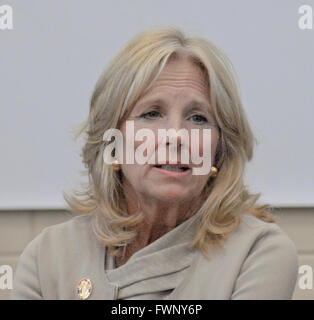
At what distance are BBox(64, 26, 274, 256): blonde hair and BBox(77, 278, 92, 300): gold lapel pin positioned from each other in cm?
8

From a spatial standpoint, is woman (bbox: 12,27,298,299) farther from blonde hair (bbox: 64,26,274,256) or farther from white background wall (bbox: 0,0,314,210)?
white background wall (bbox: 0,0,314,210)

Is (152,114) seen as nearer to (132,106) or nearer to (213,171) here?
(132,106)

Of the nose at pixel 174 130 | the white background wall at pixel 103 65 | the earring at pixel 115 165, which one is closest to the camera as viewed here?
the nose at pixel 174 130

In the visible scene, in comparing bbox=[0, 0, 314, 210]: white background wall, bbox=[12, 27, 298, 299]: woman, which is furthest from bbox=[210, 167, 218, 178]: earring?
bbox=[0, 0, 314, 210]: white background wall

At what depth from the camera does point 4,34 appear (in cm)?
136

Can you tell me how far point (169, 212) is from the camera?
3.51ft

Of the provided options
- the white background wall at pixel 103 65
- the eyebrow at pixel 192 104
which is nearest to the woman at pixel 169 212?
the eyebrow at pixel 192 104

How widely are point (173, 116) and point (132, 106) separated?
9 centimetres

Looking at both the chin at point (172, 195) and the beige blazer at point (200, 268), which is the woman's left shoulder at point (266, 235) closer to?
the beige blazer at point (200, 268)

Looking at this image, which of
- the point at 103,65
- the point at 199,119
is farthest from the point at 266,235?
the point at 103,65

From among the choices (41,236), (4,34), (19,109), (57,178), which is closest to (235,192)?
(41,236)

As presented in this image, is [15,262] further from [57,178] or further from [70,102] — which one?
[70,102]

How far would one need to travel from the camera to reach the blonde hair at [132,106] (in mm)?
1004
